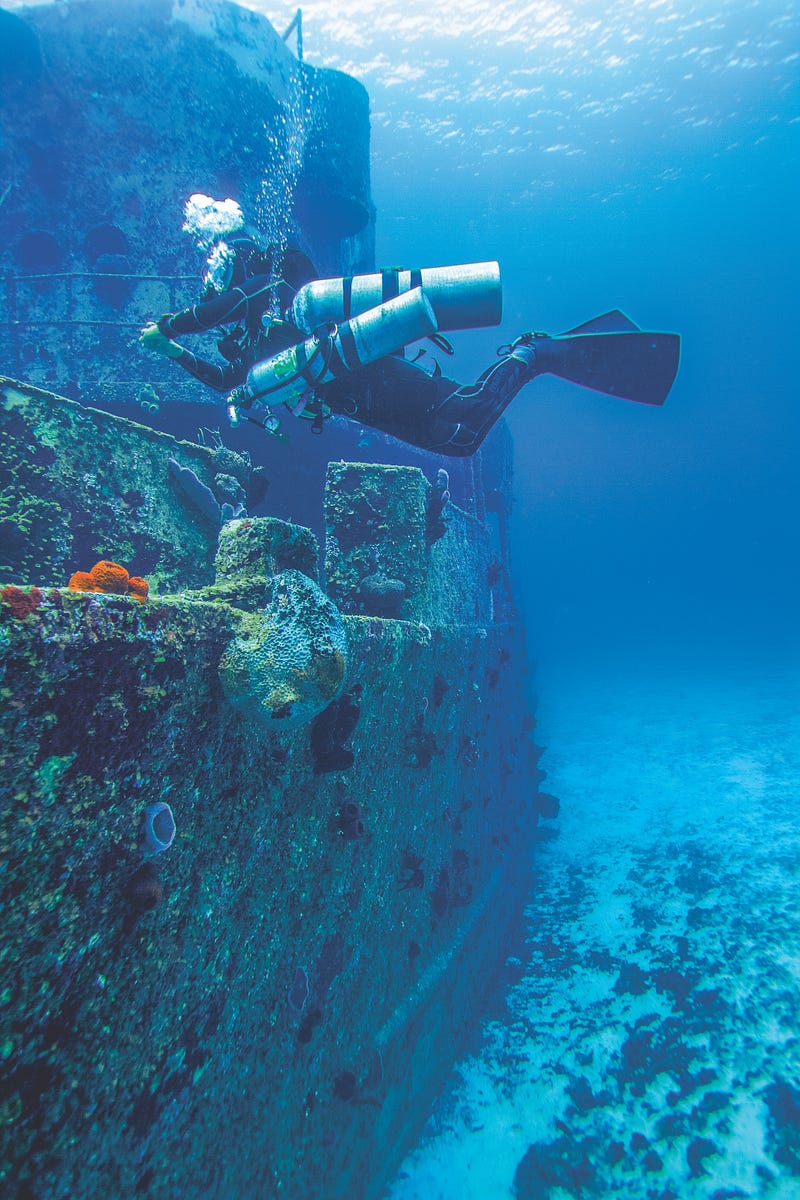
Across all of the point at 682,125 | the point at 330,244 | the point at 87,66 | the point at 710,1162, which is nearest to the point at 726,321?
the point at 682,125

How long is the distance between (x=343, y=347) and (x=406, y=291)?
74cm

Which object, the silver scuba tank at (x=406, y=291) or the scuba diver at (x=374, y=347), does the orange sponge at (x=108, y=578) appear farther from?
the silver scuba tank at (x=406, y=291)

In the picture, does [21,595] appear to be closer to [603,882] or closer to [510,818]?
[510,818]

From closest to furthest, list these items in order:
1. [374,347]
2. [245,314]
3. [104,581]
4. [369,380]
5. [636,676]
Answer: [104,581] < [374,347] < [245,314] < [369,380] < [636,676]

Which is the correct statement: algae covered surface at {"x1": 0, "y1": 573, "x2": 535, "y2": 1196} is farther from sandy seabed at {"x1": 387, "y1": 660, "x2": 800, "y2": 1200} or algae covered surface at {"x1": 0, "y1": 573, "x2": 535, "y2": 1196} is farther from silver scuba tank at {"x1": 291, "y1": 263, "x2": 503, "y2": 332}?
silver scuba tank at {"x1": 291, "y1": 263, "x2": 503, "y2": 332}

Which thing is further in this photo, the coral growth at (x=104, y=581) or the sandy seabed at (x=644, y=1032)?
the sandy seabed at (x=644, y=1032)

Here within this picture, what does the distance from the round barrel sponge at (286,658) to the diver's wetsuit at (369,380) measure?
259 centimetres

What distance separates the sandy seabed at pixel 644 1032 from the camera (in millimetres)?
4812

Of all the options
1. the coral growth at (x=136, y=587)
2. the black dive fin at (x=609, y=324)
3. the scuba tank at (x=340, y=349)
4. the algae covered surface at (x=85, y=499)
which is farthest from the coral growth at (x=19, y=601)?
the black dive fin at (x=609, y=324)

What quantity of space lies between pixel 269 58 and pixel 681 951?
16.1 metres

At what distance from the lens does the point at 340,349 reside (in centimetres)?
367

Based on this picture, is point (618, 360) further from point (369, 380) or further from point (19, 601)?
point (19, 601)

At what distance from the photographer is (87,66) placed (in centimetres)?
834

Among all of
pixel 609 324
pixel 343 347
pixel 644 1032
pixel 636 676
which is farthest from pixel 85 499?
pixel 636 676
